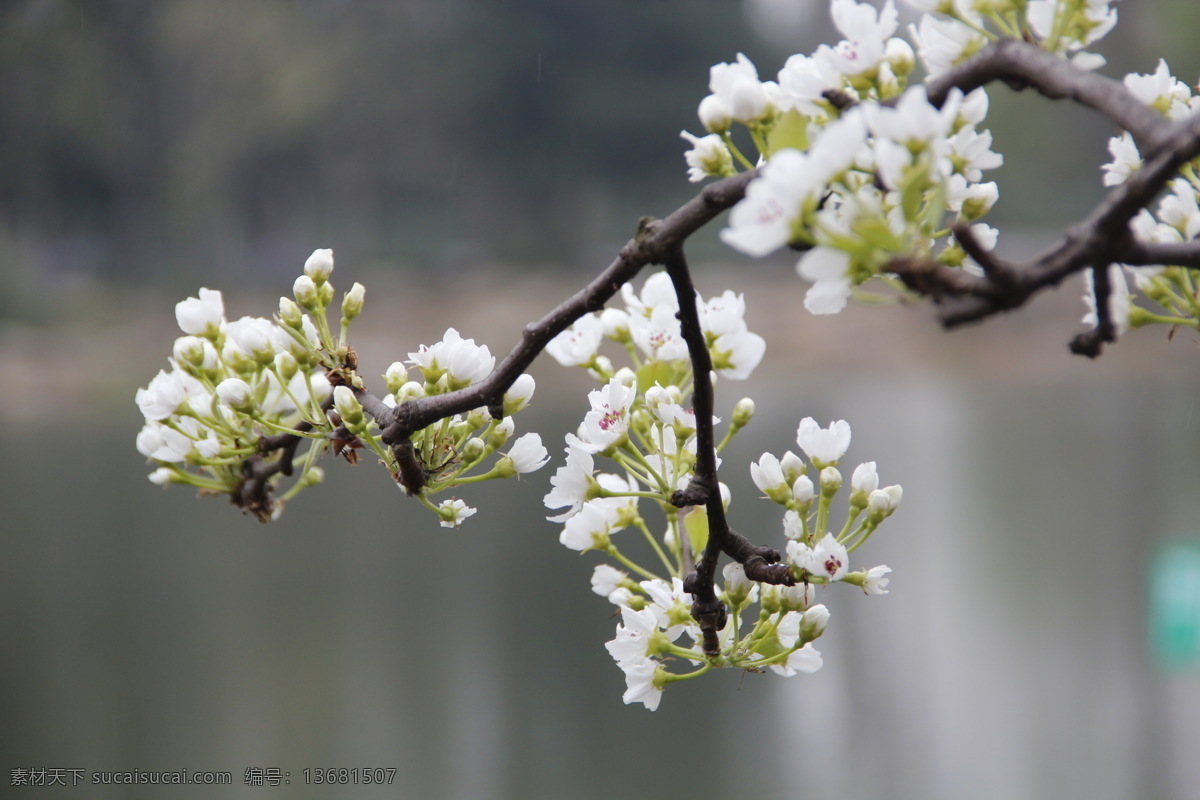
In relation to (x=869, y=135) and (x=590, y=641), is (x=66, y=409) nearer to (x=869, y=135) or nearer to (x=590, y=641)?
(x=590, y=641)

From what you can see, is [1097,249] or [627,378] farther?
[627,378]

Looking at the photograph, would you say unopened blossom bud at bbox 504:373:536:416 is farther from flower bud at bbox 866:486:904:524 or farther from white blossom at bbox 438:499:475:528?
flower bud at bbox 866:486:904:524

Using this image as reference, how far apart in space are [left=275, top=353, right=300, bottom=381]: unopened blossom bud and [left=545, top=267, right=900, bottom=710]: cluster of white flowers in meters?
0.13

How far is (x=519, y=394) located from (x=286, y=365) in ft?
0.38

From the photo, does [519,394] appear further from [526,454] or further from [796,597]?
[796,597]

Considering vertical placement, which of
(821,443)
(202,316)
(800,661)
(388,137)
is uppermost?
(388,137)

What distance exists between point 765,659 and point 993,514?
7573mm

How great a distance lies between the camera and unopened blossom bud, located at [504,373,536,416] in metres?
0.55

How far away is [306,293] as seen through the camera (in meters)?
0.55

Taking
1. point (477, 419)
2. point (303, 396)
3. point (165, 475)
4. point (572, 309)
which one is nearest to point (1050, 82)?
point (572, 309)

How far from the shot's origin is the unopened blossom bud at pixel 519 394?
0.55 m

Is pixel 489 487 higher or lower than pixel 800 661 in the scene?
higher

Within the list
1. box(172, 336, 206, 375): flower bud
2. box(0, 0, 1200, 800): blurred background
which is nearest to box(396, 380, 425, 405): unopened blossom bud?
box(172, 336, 206, 375): flower bud

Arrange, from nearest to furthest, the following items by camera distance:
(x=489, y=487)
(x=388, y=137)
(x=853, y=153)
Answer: (x=853, y=153)
(x=489, y=487)
(x=388, y=137)
